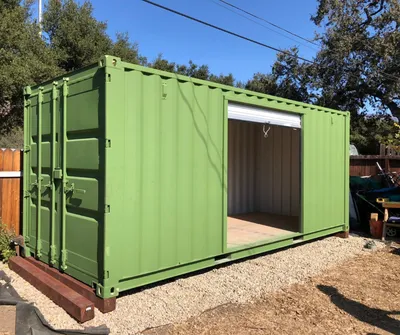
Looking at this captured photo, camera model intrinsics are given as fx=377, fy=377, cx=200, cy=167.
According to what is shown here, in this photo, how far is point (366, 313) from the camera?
13.5 ft

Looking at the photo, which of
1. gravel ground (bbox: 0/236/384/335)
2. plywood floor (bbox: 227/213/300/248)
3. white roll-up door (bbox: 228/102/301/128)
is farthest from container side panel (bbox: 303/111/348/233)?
gravel ground (bbox: 0/236/384/335)

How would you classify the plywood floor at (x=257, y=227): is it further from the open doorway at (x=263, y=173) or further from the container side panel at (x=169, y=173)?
the container side panel at (x=169, y=173)

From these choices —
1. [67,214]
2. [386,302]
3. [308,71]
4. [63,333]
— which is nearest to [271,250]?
[386,302]

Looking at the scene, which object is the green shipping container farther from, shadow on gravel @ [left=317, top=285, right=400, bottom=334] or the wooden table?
the wooden table

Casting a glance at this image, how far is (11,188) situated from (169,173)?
3.23 metres

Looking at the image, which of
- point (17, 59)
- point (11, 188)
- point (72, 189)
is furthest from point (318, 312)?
point (17, 59)

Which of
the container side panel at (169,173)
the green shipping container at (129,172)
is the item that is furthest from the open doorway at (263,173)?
the container side panel at (169,173)

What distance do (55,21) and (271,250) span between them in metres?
12.7

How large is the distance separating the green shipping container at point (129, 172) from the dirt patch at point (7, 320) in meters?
0.74

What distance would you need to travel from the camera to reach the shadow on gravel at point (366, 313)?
383 centimetres

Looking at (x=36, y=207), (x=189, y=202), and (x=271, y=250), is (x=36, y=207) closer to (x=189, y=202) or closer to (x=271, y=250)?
(x=189, y=202)

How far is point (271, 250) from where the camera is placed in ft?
20.7

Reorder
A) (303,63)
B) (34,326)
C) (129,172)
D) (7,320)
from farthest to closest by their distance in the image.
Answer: (303,63), (129,172), (7,320), (34,326)

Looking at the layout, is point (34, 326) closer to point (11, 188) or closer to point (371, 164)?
point (11, 188)
